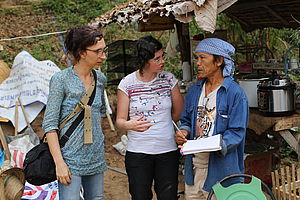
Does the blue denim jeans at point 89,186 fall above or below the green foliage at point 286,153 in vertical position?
above

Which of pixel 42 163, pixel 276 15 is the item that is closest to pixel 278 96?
pixel 42 163

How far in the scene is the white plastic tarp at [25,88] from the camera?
673cm

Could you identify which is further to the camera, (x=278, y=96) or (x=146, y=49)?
(x=278, y=96)

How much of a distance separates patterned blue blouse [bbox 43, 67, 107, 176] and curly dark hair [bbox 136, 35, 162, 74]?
434 millimetres

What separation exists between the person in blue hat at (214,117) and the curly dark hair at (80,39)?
0.78 m

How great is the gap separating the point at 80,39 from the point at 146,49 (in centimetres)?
55

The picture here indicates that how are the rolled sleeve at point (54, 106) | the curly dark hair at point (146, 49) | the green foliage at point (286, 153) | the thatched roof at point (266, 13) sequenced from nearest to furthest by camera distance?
1. the rolled sleeve at point (54, 106)
2. the curly dark hair at point (146, 49)
3. the thatched roof at point (266, 13)
4. the green foliage at point (286, 153)

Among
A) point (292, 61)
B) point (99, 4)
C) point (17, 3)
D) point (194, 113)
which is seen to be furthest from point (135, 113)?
point (17, 3)

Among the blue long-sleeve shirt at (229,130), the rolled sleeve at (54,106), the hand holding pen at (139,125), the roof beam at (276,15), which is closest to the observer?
the rolled sleeve at (54,106)

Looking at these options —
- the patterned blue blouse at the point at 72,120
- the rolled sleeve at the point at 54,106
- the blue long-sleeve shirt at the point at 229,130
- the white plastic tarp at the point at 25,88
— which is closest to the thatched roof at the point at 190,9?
the blue long-sleeve shirt at the point at 229,130

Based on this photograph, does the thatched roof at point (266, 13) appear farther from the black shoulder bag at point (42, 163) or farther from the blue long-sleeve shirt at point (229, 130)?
the black shoulder bag at point (42, 163)

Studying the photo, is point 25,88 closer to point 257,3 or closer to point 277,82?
point 257,3

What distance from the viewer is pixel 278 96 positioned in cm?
349

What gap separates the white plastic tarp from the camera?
22.1 ft
